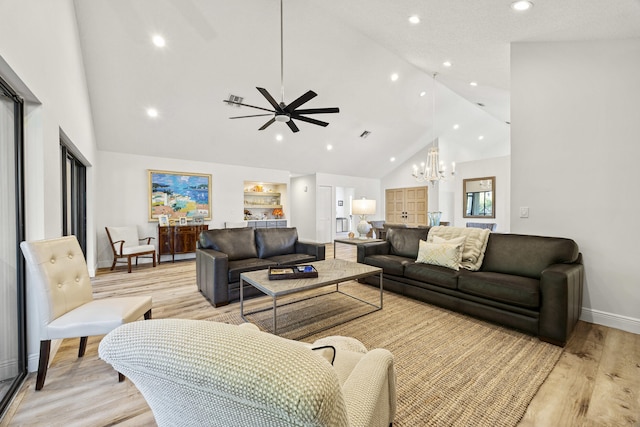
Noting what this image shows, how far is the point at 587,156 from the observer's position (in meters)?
2.79

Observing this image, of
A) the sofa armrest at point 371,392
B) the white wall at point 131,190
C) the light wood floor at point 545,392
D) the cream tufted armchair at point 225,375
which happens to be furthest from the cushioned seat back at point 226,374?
the white wall at point 131,190

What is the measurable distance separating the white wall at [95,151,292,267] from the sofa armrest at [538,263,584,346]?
6.26m

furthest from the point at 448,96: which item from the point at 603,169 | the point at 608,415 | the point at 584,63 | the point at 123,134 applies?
the point at 123,134

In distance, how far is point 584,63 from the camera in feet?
9.19

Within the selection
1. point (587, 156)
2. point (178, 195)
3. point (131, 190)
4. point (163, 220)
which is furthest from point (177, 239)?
point (587, 156)

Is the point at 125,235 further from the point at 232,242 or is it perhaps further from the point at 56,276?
the point at 56,276

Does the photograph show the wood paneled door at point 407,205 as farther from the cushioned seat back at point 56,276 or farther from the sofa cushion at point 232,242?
the cushioned seat back at point 56,276

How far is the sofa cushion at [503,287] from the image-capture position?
2.41 m

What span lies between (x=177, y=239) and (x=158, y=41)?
3.70 metres

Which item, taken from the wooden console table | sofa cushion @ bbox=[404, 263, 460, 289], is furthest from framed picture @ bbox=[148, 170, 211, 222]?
sofa cushion @ bbox=[404, 263, 460, 289]

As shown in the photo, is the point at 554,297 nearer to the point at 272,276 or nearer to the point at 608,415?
the point at 608,415

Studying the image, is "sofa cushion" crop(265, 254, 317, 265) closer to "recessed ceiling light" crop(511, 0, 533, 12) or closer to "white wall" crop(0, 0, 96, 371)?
"white wall" crop(0, 0, 96, 371)

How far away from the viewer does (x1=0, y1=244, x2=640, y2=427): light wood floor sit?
153 cm

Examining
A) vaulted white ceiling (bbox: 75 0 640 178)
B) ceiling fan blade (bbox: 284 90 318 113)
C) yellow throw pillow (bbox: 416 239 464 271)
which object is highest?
vaulted white ceiling (bbox: 75 0 640 178)
